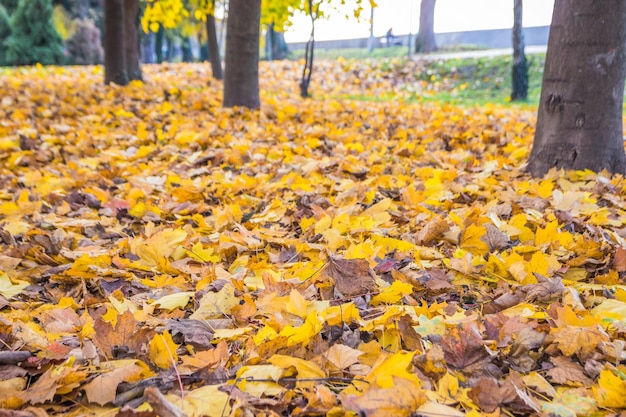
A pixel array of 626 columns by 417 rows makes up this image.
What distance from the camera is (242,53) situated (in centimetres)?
652

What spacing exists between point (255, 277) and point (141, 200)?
1544mm

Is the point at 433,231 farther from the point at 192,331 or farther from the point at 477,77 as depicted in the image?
the point at 477,77

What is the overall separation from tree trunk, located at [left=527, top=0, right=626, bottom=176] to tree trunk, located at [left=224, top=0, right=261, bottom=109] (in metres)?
4.01

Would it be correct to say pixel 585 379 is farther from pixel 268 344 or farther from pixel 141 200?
pixel 141 200

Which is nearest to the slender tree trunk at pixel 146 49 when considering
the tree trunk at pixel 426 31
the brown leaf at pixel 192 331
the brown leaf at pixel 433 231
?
the tree trunk at pixel 426 31

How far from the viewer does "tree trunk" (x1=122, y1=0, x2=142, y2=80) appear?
9.48 m

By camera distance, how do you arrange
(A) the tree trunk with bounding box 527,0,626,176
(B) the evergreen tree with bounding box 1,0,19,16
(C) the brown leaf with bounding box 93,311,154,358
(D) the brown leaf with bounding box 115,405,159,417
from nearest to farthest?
(D) the brown leaf with bounding box 115,405,159,417 → (C) the brown leaf with bounding box 93,311,154,358 → (A) the tree trunk with bounding box 527,0,626,176 → (B) the evergreen tree with bounding box 1,0,19,16

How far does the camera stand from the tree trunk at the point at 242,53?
6.39 m

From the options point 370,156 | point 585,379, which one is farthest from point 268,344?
point 370,156

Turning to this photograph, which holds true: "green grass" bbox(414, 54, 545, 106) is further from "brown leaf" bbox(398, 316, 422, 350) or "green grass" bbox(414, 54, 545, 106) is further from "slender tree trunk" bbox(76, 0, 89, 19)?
"slender tree trunk" bbox(76, 0, 89, 19)

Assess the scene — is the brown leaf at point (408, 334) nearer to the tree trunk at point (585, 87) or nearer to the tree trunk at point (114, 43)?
the tree trunk at point (585, 87)

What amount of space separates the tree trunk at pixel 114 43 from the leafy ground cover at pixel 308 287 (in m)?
4.63

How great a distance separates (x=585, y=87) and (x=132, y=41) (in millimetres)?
8836

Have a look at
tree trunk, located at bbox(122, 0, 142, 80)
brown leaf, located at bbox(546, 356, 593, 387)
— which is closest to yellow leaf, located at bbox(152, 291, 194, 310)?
brown leaf, located at bbox(546, 356, 593, 387)
